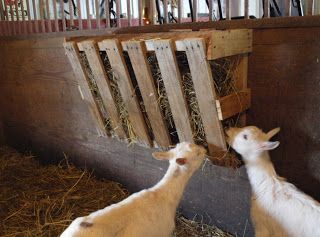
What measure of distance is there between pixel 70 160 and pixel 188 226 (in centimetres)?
173

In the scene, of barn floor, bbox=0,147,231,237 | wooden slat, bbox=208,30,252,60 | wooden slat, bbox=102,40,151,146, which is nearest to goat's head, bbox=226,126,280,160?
wooden slat, bbox=208,30,252,60

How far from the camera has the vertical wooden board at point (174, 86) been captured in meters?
2.18

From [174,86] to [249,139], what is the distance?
593 mm

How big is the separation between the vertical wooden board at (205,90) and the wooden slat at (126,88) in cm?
57

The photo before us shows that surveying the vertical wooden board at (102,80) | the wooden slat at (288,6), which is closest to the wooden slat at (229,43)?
the wooden slat at (288,6)

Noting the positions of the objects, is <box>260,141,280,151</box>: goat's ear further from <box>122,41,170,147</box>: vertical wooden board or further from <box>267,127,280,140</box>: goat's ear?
<box>122,41,170,147</box>: vertical wooden board

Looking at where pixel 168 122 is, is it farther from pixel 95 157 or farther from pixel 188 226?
pixel 95 157

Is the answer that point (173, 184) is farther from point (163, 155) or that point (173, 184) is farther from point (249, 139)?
point (249, 139)

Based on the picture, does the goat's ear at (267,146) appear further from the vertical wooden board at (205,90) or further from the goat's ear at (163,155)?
the goat's ear at (163,155)

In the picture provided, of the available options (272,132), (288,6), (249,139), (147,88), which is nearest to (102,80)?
(147,88)

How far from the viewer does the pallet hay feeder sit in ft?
7.01

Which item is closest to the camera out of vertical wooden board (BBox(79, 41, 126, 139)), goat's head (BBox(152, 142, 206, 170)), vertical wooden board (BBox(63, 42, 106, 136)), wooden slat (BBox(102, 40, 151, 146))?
goat's head (BBox(152, 142, 206, 170))

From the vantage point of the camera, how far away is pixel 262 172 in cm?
236

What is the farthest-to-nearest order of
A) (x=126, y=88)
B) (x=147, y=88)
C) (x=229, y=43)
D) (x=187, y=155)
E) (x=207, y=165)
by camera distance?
(x=207, y=165), (x=126, y=88), (x=147, y=88), (x=187, y=155), (x=229, y=43)
